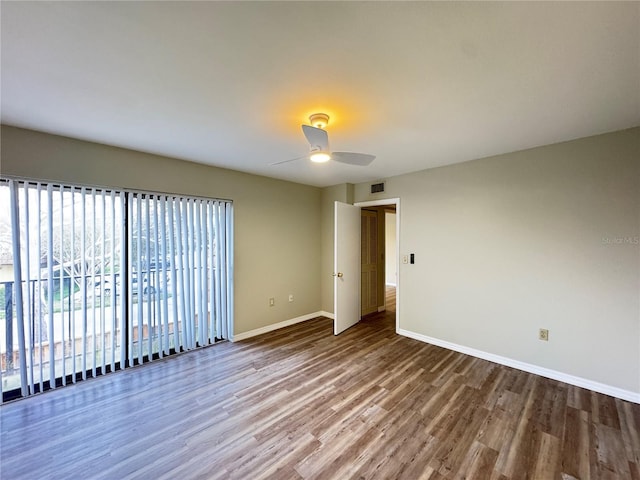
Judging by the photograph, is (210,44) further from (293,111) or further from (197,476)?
(197,476)

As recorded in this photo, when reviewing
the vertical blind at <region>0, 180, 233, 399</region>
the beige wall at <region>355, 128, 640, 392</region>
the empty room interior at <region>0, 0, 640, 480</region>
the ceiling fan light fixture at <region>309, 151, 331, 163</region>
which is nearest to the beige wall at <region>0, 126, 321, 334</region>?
the empty room interior at <region>0, 0, 640, 480</region>

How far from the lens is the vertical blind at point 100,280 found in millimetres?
2395

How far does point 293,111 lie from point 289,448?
248cm

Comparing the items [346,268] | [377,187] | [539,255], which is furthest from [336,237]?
[539,255]

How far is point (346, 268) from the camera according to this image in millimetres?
4242

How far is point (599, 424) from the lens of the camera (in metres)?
2.13

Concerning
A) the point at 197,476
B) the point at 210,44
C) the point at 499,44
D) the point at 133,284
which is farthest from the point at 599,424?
the point at 133,284

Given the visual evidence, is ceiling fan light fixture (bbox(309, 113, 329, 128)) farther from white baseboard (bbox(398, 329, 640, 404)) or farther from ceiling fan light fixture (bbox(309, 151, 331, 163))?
white baseboard (bbox(398, 329, 640, 404))

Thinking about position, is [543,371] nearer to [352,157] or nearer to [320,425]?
[320,425]

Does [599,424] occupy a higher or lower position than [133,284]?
lower

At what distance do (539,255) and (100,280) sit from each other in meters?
4.70

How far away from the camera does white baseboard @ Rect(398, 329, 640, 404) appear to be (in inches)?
97.1

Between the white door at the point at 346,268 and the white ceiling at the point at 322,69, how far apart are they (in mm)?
1736

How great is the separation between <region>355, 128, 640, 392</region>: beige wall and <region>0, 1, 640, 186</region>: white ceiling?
45 cm
